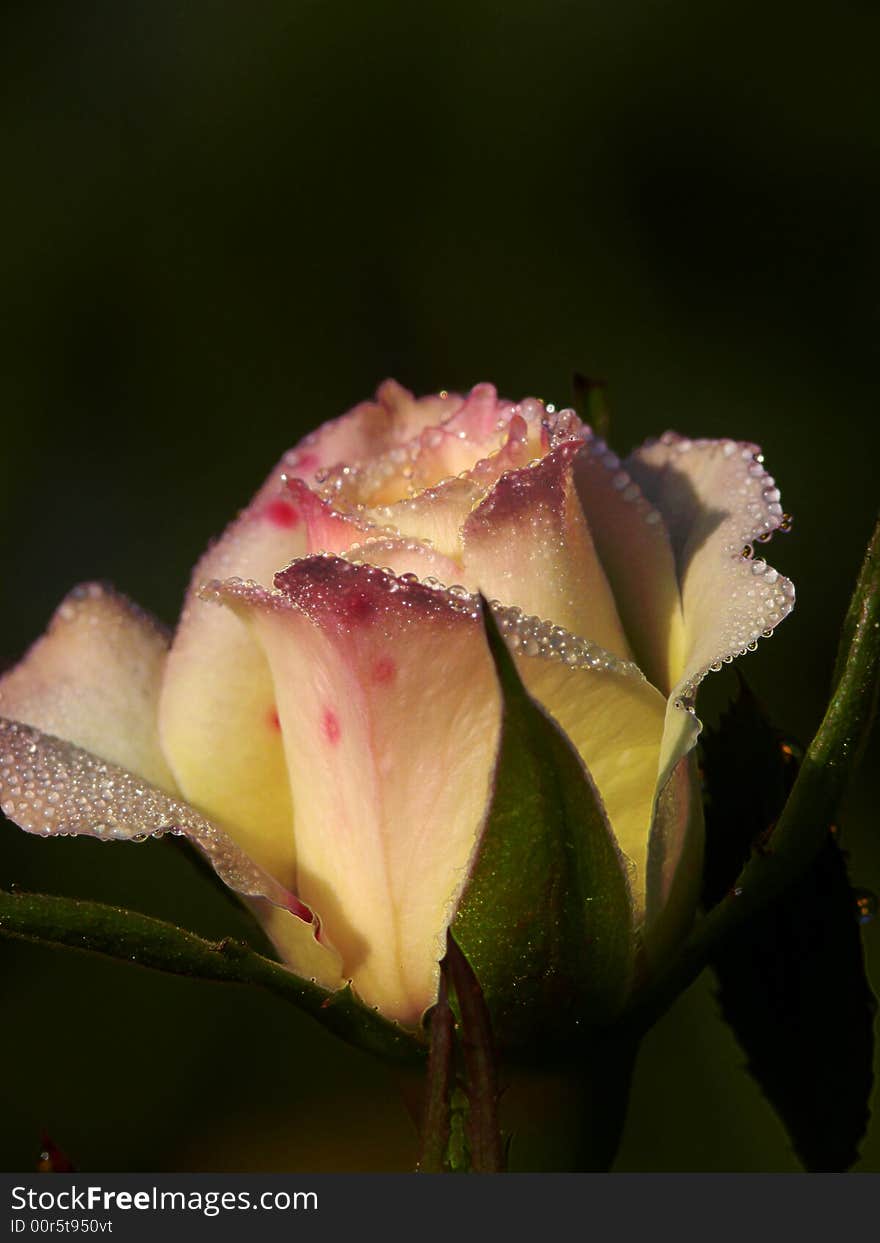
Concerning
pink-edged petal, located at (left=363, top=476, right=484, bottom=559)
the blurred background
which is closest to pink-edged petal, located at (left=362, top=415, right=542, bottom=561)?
pink-edged petal, located at (left=363, top=476, right=484, bottom=559)

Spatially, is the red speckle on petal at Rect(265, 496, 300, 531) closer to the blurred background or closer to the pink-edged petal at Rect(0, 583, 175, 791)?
the pink-edged petal at Rect(0, 583, 175, 791)

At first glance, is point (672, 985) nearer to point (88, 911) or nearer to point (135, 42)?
point (88, 911)

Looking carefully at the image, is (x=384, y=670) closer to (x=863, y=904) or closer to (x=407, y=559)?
(x=407, y=559)

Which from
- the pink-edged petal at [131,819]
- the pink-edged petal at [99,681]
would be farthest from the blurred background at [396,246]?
the pink-edged petal at [131,819]

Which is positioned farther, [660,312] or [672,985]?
[660,312]

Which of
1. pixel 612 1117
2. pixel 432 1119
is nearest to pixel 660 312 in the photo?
pixel 612 1117

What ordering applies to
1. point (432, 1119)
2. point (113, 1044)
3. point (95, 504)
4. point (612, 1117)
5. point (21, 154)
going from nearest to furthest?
point (432, 1119) < point (612, 1117) < point (113, 1044) < point (95, 504) < point (21, 154)

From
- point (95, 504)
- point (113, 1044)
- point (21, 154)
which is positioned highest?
point (21, 154)
